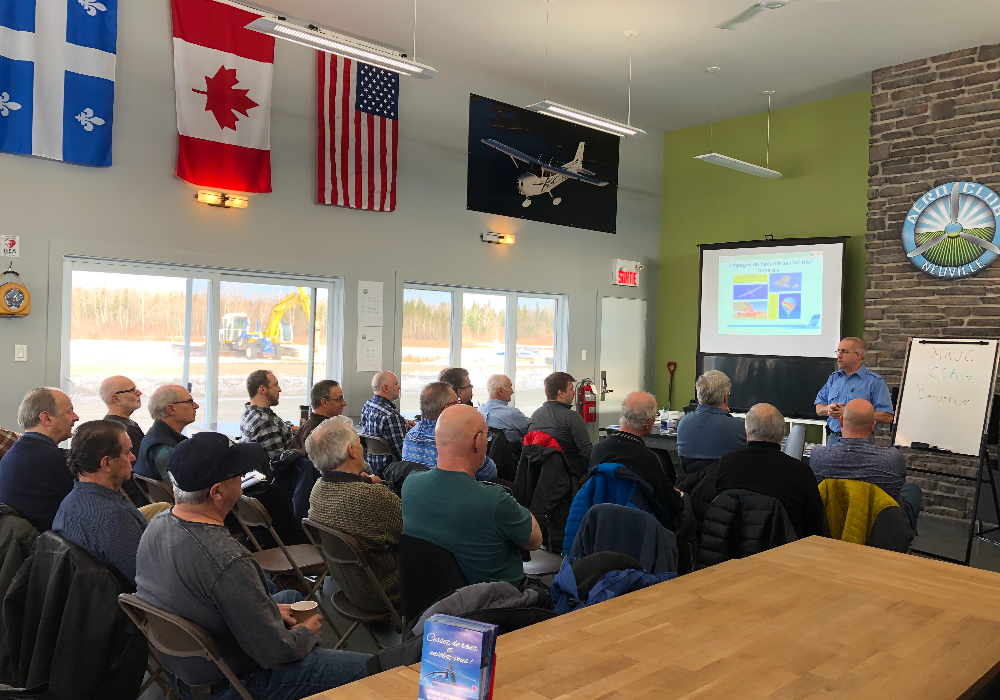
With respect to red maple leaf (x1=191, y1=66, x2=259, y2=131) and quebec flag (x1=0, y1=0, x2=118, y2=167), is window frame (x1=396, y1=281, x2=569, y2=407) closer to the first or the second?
red maple leaf (x1=191, y1=66, x2=259, y2=131)

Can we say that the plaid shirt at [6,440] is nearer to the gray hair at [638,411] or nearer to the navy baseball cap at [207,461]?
the navy baseball cap at [207,461]

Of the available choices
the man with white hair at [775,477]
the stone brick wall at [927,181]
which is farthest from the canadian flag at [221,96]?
the stone brick wall at [927,181]

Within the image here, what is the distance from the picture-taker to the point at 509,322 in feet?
29.3

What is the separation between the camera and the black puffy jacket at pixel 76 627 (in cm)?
238

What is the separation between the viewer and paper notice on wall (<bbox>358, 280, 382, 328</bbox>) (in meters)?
7.39

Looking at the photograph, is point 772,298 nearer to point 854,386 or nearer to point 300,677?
point 854,386

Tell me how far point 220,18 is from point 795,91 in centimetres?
609

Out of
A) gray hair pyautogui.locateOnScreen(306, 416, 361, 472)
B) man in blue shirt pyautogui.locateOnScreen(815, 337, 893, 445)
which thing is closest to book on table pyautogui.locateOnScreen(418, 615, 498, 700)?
gray hair pyautogui.locateOnScreen(306, 416, 361, 472)

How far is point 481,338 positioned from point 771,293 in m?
3.42

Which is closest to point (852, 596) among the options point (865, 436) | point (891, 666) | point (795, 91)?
point (891, 666)

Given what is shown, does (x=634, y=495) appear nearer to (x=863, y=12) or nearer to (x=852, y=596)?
(x=852, y=596)

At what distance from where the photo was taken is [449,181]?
805 cm

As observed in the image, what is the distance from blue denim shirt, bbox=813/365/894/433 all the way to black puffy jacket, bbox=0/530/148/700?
5.41m

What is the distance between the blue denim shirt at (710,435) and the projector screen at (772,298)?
4.32m
